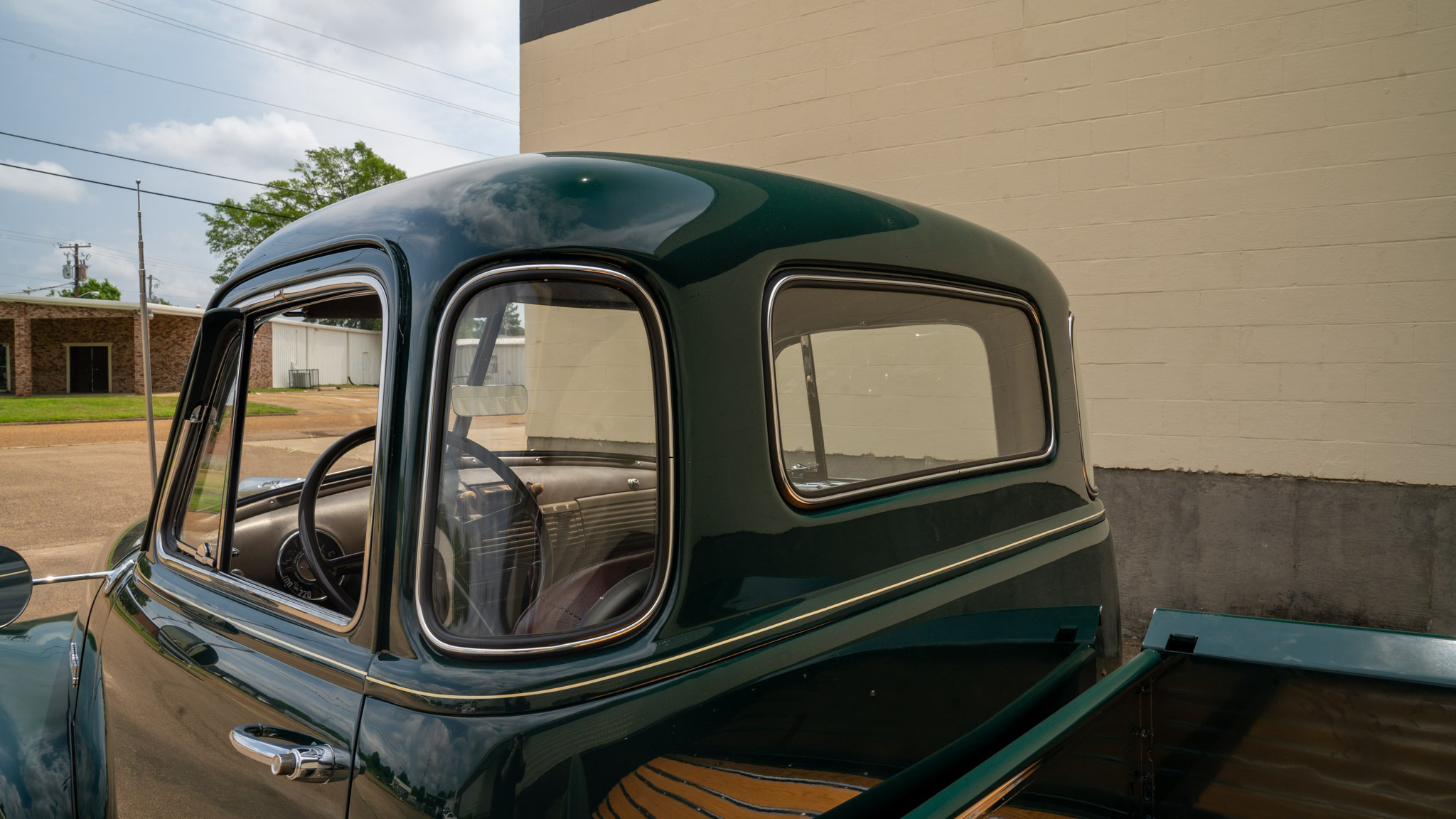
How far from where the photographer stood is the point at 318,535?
7.27 feet

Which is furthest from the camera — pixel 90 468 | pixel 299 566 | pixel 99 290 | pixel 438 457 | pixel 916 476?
pixel 99 290

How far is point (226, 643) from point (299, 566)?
562 mm

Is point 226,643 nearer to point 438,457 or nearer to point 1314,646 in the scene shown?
point 438,457

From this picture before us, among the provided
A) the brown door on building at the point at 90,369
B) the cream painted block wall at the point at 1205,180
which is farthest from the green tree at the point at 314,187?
the cream painted block wall at the point at 1205,180

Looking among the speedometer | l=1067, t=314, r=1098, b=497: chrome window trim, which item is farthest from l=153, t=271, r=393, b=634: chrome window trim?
l=1067, t=314, r=1098, b=497: chrome window trim

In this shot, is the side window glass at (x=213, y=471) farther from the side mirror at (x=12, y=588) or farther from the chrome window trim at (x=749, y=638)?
the chrome window trim at (x=749, y=638)

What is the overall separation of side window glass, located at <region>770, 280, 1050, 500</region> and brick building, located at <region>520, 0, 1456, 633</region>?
3454 millimetres

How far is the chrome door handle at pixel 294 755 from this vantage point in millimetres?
1265

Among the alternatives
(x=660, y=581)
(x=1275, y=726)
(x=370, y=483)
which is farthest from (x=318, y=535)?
(x=1275, y=726)

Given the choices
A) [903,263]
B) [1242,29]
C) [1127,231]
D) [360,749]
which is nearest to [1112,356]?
[1127,231]

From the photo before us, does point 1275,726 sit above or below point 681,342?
below

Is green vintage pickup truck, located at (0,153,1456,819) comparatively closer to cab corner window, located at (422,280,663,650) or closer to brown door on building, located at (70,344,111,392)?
cab corner window, located at (422,280,663,650)

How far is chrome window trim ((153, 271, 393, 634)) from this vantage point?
131 cm

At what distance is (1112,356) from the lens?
5.51 m
